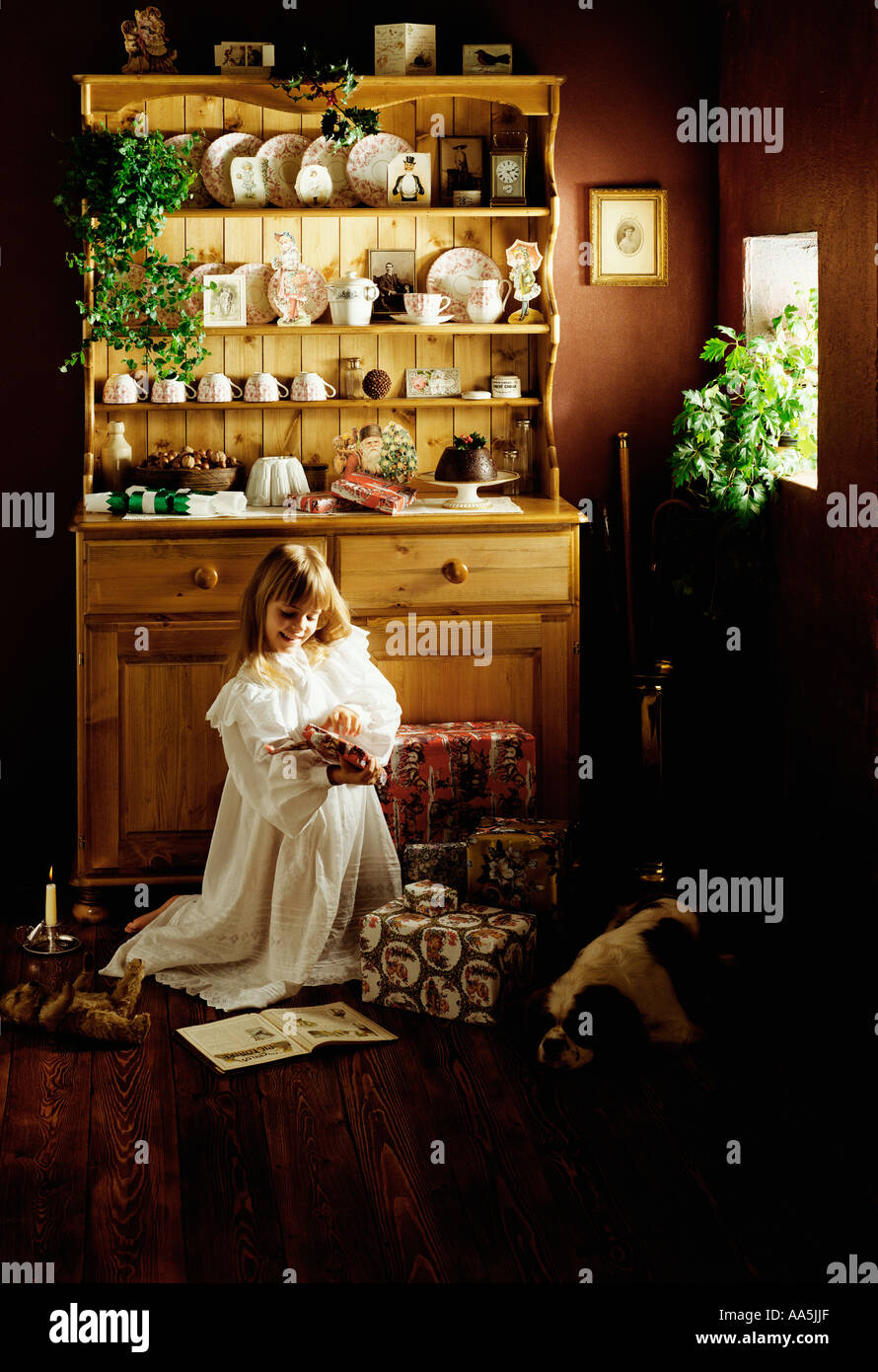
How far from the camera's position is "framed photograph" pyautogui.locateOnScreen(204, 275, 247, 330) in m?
4.12

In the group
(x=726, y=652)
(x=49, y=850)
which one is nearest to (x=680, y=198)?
(x=726, y=652)

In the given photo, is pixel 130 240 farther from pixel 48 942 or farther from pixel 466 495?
pixel 48 942

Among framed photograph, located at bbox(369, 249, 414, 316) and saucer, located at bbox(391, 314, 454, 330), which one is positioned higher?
framed photograph, located at bbox(369, 249, 414, 316)

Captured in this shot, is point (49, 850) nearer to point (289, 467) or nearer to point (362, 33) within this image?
point (289, 467)

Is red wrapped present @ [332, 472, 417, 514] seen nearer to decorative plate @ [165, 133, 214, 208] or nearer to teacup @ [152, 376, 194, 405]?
teacup @ [152, 376, 194, 405]

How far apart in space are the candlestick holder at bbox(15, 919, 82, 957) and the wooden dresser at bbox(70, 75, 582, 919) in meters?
0.19

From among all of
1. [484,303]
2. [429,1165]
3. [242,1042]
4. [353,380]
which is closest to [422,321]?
[484,303]

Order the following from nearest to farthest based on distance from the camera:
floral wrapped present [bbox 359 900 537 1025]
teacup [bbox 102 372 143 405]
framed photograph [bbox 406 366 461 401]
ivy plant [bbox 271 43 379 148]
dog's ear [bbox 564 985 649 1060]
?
dog's ear [bbox 564 985 649 1060], floral wrapped present [bbox 359 900 537 1025], ivy plant [bbox 271 43 379 148], teacup [bbox 102 372 143 405], framed photograph [bbox 406 366 461 401]

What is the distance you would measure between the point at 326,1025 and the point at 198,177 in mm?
2414

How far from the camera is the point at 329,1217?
2.48m

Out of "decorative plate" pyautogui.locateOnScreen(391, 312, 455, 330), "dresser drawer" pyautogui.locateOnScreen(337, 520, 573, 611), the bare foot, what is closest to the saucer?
"decorative plate" pyautogui.locateOnScreen(391, 312, 455, 330)

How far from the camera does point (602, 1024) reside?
3.06 meters

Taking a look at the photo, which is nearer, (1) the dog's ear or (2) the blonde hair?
(1) the dog's ear

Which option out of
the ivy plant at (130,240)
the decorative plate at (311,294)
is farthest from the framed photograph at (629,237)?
the ivy plant at (130,240)
